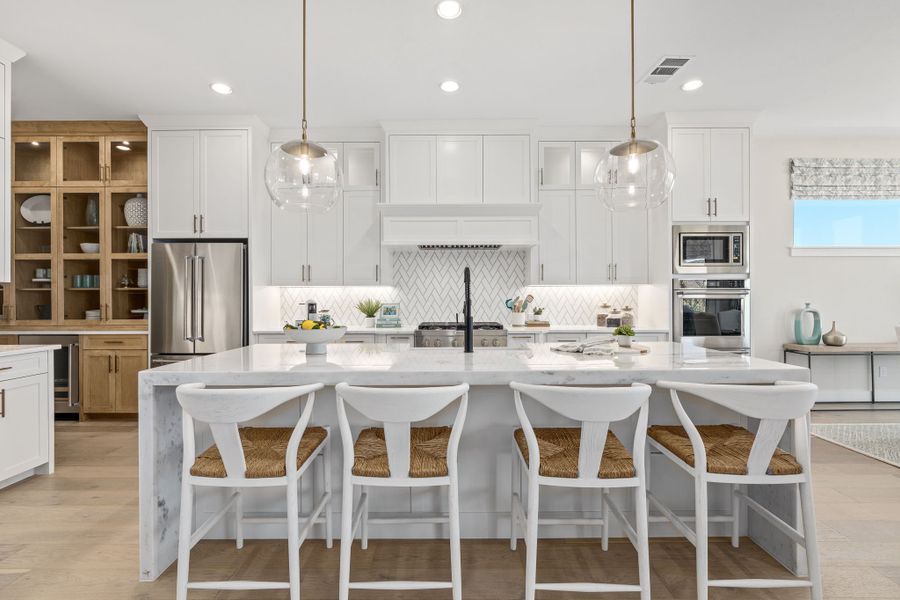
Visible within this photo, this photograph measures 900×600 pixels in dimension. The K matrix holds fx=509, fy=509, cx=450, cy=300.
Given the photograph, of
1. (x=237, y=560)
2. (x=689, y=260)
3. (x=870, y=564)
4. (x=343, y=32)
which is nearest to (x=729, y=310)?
(x=689, y=260)

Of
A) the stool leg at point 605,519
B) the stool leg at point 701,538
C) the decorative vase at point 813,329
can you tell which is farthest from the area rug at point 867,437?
the stool leg at point 701,538

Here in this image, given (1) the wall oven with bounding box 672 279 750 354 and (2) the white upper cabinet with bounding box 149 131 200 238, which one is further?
(2) the white upper cabinet with bounding box 149 131 200 238

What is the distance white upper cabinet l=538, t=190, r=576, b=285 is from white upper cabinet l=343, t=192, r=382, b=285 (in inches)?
62.2

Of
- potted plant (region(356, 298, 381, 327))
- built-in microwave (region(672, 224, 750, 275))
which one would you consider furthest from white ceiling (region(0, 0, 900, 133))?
potted plant (region(356, 298, 381, 327))

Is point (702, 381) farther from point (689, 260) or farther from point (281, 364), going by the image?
point (689, 260)

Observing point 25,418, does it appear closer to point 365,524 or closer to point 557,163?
point 365,524

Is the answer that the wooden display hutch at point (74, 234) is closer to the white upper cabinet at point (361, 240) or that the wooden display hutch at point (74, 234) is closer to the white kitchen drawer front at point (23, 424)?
the white kitchen drawer front at point (23, 424)

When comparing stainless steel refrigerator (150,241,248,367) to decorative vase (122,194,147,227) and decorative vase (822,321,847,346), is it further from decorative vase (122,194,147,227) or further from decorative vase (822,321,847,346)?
decorative vase (822,321,847,346)

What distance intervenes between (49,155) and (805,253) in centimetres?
777

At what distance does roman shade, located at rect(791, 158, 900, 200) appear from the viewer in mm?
5340

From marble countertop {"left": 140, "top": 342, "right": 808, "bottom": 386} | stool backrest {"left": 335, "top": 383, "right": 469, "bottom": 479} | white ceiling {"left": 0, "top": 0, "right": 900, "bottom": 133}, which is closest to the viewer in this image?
stool backrest {"left": 335, "top": 383, "right": 469, "bottom": 479}

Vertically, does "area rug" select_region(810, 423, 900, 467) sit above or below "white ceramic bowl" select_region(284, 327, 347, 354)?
below

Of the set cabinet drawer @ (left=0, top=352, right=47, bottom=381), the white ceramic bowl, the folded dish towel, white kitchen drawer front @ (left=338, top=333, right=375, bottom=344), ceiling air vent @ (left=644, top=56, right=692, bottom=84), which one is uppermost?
ceiling air vent @ (left=644, top=56, right=692, bottom=84)

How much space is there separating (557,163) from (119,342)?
14.5ft
